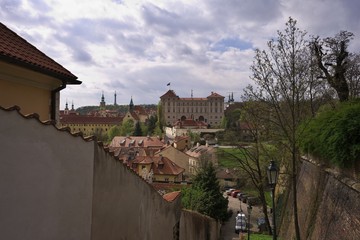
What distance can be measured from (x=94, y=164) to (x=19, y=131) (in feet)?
6.08

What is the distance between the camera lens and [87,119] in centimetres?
14875

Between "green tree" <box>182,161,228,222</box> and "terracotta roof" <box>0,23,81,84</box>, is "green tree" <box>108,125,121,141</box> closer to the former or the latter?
"green tree" <box>182,161,228,222</box>

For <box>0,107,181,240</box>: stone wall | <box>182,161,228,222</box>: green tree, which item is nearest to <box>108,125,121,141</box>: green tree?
<box>182,161,228,222</box>: green tree

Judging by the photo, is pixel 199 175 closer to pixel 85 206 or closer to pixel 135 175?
pixel 135 175

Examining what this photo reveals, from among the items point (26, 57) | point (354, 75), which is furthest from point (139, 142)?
point (26, 57)

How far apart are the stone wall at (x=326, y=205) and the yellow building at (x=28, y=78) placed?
6897 mm

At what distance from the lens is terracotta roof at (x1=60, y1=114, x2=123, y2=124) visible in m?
145

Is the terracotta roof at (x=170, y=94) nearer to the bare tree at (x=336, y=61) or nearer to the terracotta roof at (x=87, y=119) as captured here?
the terracotta roof at (x=87, y=119)

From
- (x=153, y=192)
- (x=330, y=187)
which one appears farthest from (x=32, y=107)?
(x=330, y=187)

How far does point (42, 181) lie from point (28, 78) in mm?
2974

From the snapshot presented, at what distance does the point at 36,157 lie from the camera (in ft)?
15.8

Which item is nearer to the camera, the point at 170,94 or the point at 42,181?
the point at 42,181

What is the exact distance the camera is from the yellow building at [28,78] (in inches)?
254

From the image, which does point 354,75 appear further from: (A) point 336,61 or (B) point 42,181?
(B) point 42,181
